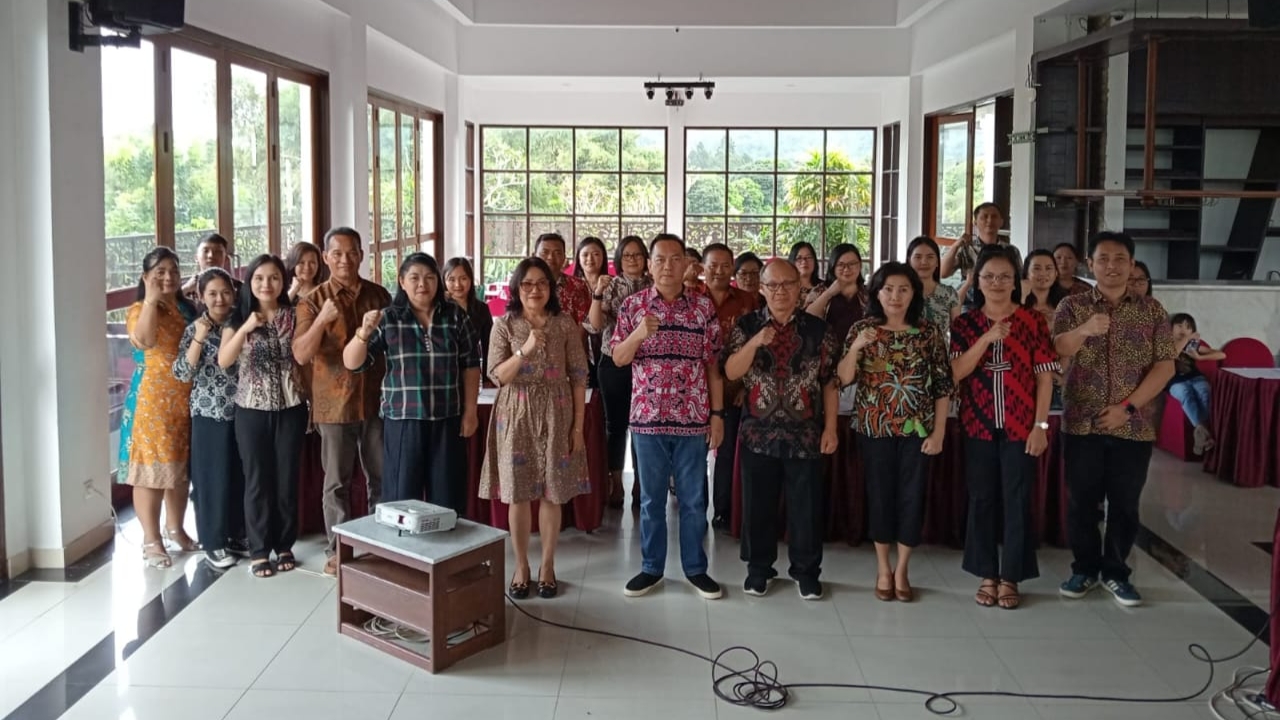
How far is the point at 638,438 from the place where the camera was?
4.52 meters

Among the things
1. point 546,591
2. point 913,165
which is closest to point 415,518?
point 546,591

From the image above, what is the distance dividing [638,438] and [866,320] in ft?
3.46

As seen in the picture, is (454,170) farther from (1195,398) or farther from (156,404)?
(1195,398)

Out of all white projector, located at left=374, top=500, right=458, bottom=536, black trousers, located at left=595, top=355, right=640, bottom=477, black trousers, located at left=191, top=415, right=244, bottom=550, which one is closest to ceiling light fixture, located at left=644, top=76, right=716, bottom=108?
black trousers, located at left=595, top=355, right=640, bottom=477

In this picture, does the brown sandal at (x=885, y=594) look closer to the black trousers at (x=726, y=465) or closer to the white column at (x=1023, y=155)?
the black trousers at (x=726, y=465)

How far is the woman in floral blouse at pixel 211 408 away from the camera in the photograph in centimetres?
470

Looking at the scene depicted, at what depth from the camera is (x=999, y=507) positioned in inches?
181

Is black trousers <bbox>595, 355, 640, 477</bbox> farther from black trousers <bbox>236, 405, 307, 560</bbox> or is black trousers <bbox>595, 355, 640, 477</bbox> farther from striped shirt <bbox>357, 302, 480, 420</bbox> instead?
black trousers <bbox>236, 405, 307, 560</bbox>

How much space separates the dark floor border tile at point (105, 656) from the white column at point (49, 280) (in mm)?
678

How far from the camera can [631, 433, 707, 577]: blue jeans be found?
14.8 ft

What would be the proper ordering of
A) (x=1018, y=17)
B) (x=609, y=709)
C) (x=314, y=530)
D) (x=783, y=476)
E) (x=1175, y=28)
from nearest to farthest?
1. (x=609, y=709)
2. (x=783, y=476)
3. (x=314, y=530)
4. (x=1175, y=28)
5. (x=1018, y=17)

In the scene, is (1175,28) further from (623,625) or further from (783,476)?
(623,625)

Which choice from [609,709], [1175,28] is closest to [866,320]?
[609,709]

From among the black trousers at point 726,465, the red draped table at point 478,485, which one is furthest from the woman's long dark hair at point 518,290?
the black trousers at point 726,465
